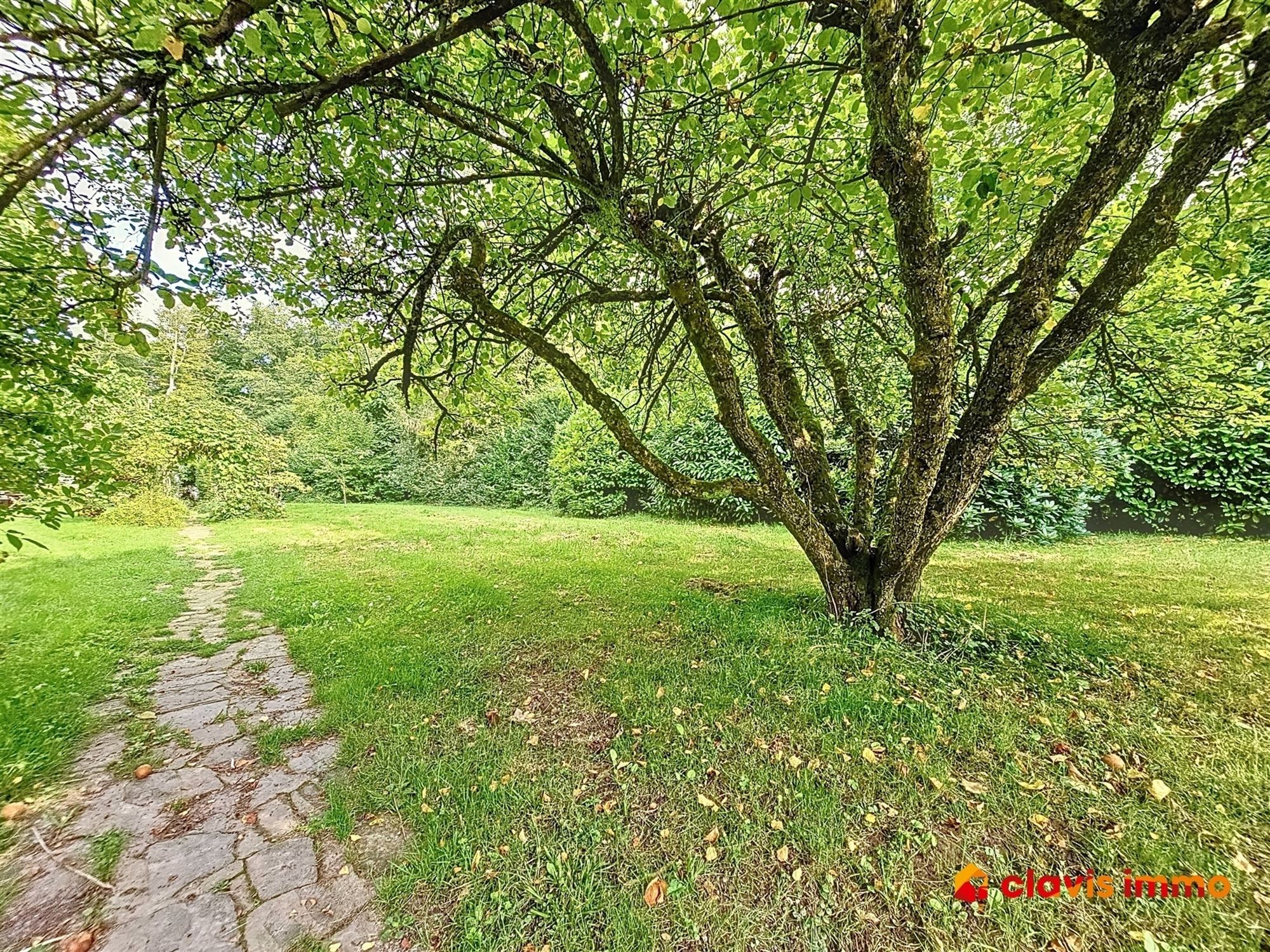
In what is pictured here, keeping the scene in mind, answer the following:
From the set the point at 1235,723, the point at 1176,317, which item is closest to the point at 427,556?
the point at 1235,723

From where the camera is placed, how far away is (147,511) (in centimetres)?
1301

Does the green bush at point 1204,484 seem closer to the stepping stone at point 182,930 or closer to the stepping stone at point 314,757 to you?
the stepping stone at point 314,757

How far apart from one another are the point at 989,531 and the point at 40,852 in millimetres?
12916

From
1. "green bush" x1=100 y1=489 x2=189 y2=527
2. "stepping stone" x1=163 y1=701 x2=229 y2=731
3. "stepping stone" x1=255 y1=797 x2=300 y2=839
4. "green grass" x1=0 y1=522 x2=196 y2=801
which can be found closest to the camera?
"stepping stone" x1=255 y1=797 x2=300 y2=839

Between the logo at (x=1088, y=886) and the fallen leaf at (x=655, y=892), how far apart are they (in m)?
1.22

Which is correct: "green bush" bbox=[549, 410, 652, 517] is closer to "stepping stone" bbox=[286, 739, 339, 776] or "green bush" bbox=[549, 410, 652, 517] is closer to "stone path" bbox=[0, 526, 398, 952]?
"stepping stone" bbox=[286, 739, 339, 776]

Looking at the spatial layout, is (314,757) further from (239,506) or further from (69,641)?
(239,506)

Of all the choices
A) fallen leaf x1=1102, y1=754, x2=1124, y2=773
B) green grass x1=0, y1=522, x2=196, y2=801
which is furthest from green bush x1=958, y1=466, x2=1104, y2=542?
green grass x1=0, y1=522, x2=196, y2=801

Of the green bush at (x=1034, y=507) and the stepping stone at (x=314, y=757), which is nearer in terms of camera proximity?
the stepping stone at (x=314, y=757)

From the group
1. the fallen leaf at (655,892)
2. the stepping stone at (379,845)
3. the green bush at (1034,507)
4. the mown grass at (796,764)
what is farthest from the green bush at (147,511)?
the green bush at (1034,507)

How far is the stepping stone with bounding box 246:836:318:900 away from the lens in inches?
84.1

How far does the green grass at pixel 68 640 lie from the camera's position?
3.09m

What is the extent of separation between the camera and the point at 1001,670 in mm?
3609

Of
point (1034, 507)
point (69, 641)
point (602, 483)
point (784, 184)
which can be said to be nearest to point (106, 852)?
point (69, 641)
